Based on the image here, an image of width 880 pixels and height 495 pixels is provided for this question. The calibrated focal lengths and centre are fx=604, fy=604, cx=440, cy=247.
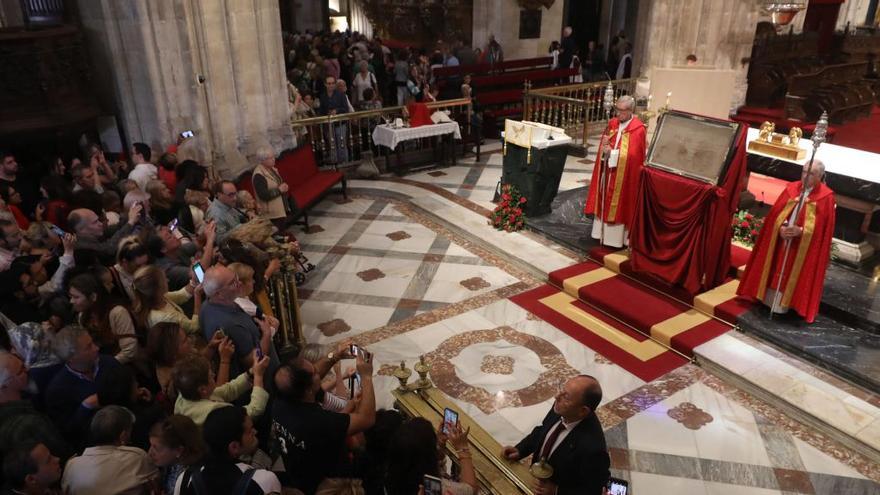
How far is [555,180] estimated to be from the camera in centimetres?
771

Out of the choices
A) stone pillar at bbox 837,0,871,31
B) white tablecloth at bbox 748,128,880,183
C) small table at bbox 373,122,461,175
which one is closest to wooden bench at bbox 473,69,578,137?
small table at bbox 373,122,461,175

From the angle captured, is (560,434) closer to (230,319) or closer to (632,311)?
(230,319)

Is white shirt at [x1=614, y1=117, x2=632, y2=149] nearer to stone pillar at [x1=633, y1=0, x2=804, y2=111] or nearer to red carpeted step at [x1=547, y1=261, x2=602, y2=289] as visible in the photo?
red carpeted step at [x1=547, y1=261, x2=602, y2=289]

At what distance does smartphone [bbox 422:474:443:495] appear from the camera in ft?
7.20

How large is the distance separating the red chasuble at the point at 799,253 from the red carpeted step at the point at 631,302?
0.80 m

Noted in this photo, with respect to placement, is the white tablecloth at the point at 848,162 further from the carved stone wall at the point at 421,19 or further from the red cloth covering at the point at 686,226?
the carved stone wall at the point at 421,19

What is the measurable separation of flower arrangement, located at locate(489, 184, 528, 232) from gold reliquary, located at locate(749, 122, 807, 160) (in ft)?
8.99

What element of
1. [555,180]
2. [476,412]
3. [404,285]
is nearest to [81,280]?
[476,412]

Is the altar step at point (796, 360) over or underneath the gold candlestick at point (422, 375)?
underneath

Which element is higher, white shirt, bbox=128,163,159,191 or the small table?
white shirt, bbox=128,163,159,191

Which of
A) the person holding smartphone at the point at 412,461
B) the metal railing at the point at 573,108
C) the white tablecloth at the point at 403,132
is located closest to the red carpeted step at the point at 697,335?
the person holding smartphone at the point at 412,461

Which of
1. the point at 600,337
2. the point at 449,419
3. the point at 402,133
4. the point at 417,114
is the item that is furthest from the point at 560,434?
the point at 417,114

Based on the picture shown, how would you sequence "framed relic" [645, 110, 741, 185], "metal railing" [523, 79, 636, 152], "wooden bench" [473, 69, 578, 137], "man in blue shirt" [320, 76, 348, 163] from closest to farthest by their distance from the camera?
1. "framed relic" [645, 110, 741, 185]
2. "man in blue shirt" [320, 76, 348, 163]
3. "metal railing" [523, 79, 636, 152]
4. "wooden bench" [473, 69, 578, 137]

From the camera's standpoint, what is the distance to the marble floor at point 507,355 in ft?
13.1
